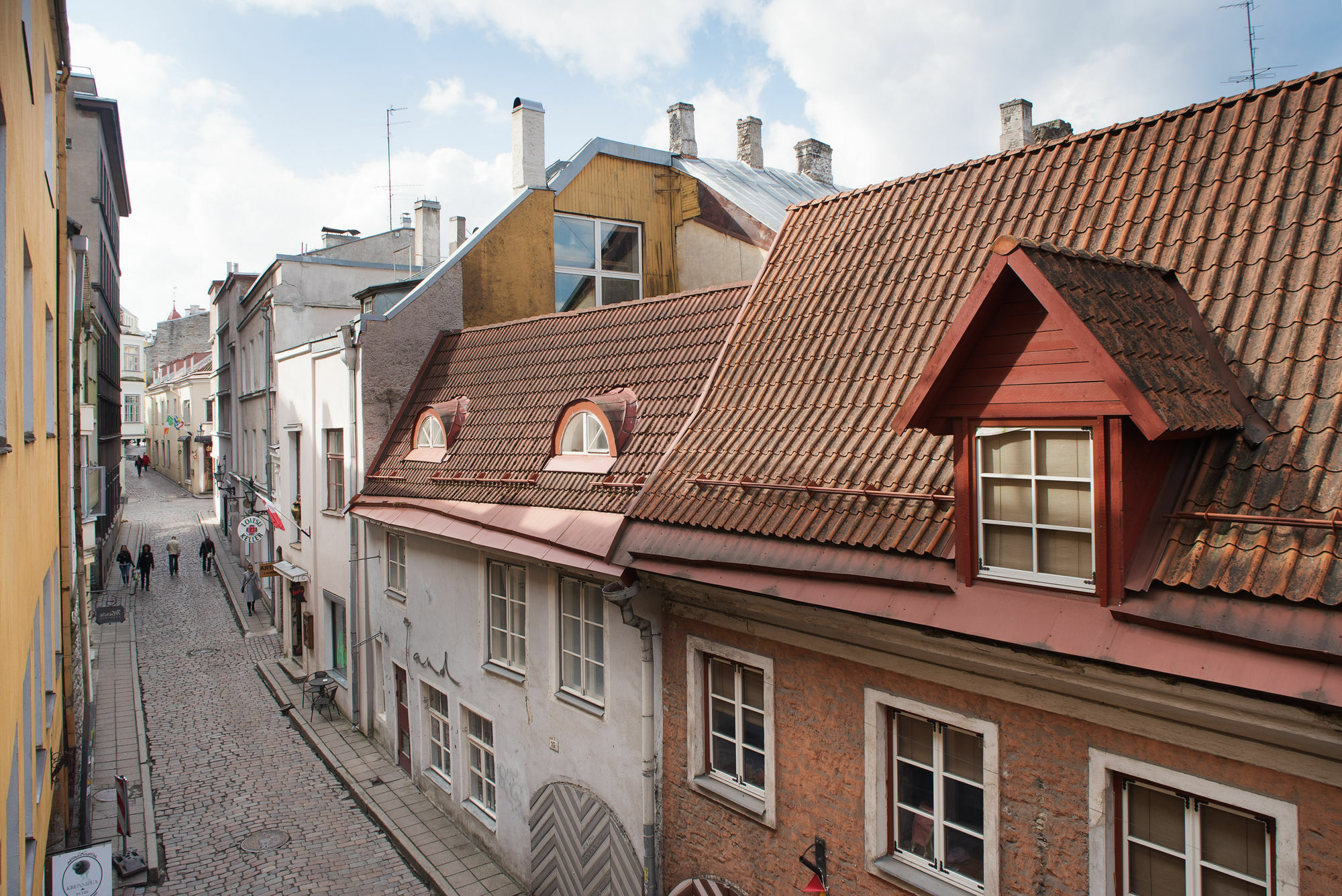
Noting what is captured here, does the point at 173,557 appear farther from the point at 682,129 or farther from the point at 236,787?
the point at 682,129

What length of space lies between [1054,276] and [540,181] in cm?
1246

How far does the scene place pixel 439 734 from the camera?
13234mm

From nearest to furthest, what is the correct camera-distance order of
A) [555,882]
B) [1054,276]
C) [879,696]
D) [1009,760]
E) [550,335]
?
1. [1054,276]
2. [1009,760]
3. [879,696]
4. [555,882]
5. [550,335]

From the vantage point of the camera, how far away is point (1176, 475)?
15.8ft

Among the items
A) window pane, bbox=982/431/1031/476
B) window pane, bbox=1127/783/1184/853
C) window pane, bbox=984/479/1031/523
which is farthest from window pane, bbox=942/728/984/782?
window pane, bbox=982/431/1031/476

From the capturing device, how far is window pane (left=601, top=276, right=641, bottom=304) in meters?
16.3

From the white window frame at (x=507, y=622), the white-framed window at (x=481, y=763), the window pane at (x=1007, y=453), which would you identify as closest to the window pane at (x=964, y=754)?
the window pane at (x=1007, y=453)

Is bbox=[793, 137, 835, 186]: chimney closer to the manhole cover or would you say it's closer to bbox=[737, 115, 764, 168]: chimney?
bbox=[737, 115, 764, 168]: chimney

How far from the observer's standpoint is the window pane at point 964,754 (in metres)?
5.59

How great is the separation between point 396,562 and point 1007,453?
11.6 meters

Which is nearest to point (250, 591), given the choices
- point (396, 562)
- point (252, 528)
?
point (252, 528)

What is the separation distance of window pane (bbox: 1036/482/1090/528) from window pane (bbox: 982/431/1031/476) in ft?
0.53

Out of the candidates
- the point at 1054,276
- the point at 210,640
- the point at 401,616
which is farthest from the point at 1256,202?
the point at 210,640

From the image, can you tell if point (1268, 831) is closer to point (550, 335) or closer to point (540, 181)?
point (550, 335)
